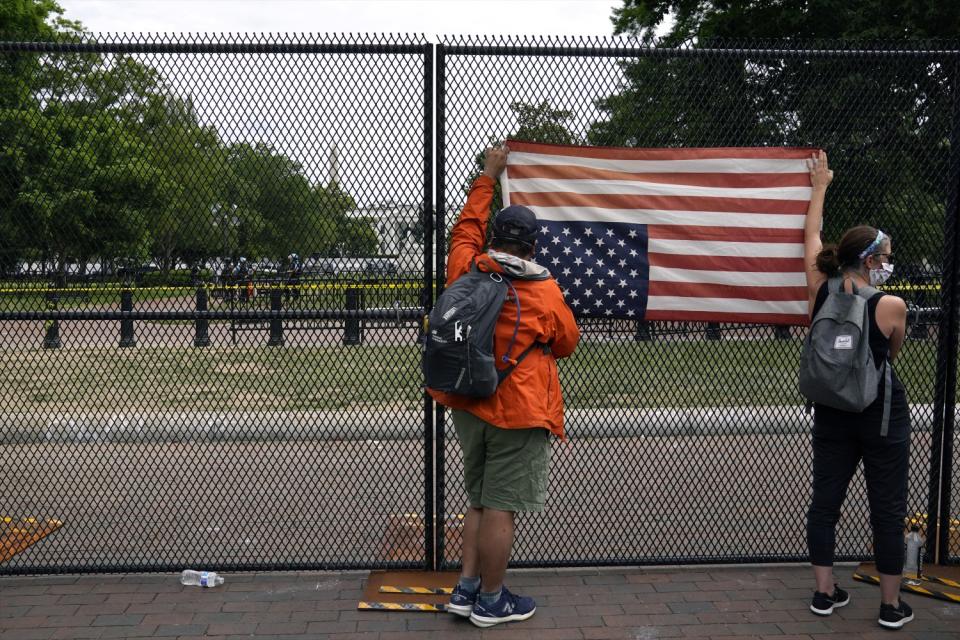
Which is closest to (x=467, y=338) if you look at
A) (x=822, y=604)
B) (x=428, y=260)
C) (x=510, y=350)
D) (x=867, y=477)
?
(x=510, y=350)

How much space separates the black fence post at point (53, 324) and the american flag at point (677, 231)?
2446 mm

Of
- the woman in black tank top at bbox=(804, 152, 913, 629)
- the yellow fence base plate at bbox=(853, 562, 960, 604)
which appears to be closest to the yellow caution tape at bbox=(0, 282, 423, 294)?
the woman in black tank top at bbox=(804, 152, 913, 629)

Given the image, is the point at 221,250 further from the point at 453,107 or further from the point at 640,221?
the point at 640,221

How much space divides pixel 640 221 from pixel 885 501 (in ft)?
5.79

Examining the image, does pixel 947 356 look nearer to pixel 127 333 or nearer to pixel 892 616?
pixel 892 616

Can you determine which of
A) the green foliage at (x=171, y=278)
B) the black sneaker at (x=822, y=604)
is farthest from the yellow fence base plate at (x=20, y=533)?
the black sneaker at (x=822, y=604)

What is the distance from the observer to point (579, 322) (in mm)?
4609

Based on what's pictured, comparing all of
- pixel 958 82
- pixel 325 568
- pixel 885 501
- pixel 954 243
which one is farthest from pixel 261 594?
pixel 958 82

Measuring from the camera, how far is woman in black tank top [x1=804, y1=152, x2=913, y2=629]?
12.8 ft

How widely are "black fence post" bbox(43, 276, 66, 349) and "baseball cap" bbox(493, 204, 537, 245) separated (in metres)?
2.28

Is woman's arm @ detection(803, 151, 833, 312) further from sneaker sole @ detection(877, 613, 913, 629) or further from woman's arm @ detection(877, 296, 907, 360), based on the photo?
sneaker sole @ detection(877, 613, 913, 629)

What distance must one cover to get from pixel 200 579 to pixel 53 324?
63.4 inches

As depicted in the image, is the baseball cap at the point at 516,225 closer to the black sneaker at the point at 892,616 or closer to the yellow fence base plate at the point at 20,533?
the black sneaker at the point at 892,616

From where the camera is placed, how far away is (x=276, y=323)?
16.5 ft
